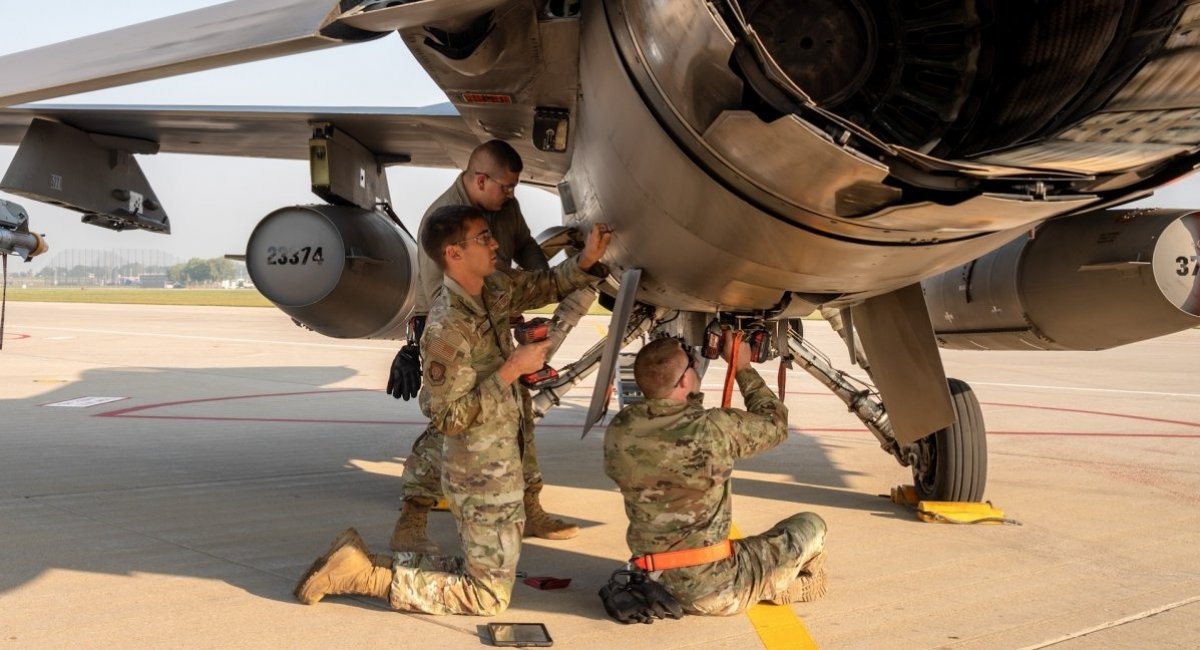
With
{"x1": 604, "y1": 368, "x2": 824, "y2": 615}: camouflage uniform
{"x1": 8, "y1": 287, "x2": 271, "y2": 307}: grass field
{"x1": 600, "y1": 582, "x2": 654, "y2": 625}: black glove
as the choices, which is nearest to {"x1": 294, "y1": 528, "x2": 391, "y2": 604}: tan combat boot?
{"x1": 600, "y1": 582, "x2": 654, "y2": 625}: black glove

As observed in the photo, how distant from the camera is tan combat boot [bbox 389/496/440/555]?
15.7 ft

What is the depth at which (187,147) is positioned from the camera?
846 centimetres

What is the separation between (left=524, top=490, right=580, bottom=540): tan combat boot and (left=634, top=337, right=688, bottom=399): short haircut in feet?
5.25

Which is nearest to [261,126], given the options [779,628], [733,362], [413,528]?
[413,528]

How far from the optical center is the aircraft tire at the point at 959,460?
19.3ft

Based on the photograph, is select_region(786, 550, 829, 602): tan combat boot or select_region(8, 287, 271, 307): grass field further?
select_region(8, 287, 271, 307): grass field

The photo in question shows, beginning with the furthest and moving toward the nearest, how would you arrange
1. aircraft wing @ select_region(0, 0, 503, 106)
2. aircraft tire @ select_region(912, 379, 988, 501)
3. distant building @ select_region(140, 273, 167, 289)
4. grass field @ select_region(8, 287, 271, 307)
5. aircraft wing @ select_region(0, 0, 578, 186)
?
1. distant building @ select_region(140, 273, 167, 289)
2. grass field @ select_region(8, 287, 271, 307)
3. aircraft tire @ select_region(912, 379, 988, 501)
4. aircraft wing @ select_region(0, 0, 578, 186)
5. aircraft wing @ select_region(0, 0, 503, 106)

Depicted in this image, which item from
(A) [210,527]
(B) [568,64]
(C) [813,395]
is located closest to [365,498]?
(A) [210,527]

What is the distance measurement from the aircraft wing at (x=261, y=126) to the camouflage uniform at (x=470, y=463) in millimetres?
2835

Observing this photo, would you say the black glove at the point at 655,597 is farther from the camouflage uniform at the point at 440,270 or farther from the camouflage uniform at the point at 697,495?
the camouflage uniform at the point at 440,270

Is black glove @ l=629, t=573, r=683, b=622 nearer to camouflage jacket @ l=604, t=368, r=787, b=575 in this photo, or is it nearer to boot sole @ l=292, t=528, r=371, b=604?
camouflage jacket @ l=604, t=368, r=787, b=575

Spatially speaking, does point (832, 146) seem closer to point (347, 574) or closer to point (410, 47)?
point (410, 47)

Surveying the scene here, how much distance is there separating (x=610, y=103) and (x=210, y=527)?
3300 mm

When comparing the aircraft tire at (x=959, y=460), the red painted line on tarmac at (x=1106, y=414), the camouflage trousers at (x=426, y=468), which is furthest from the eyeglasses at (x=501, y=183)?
the red painted line on tarmac at (x=1106, y=414)
